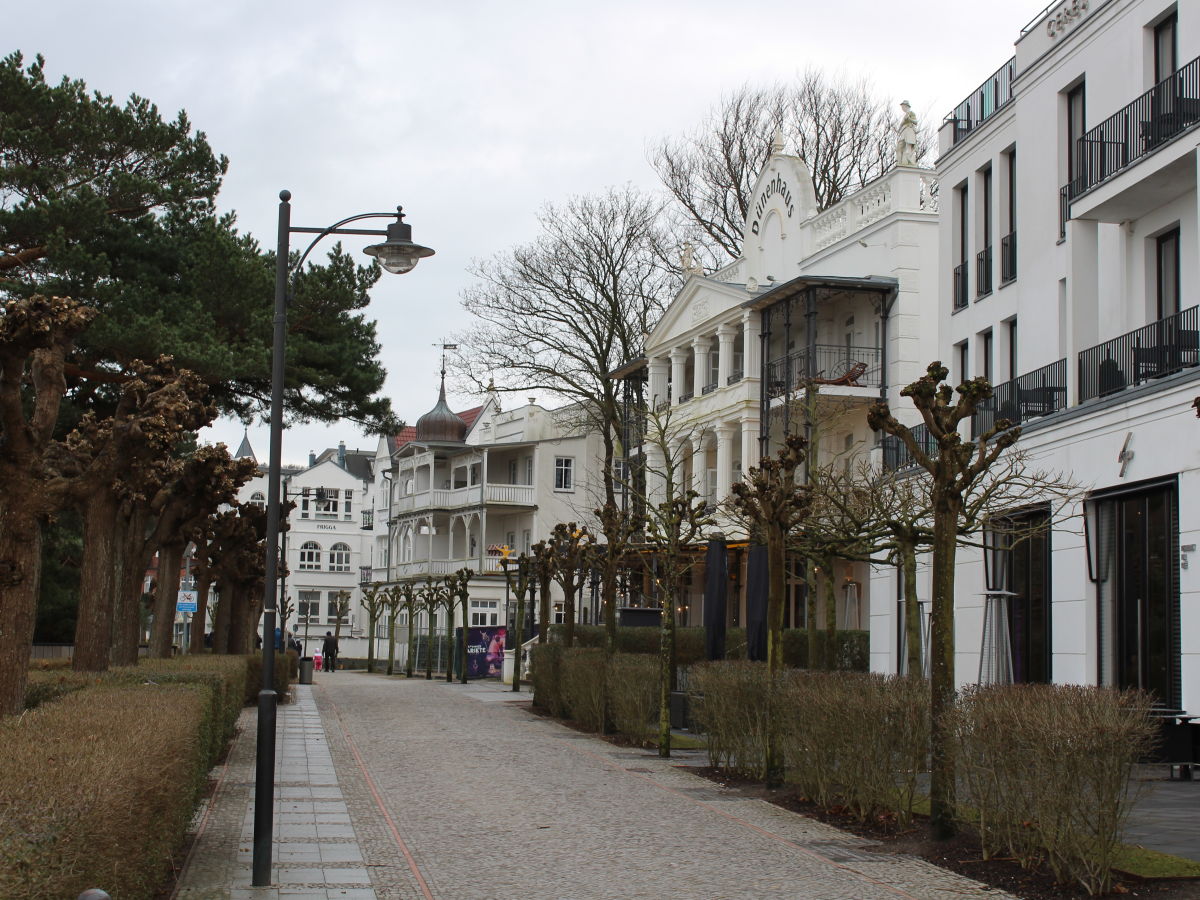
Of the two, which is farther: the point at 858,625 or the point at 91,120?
the point at 858,625

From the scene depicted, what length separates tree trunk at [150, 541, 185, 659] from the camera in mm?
23266

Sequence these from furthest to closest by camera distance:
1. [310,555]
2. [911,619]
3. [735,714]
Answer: [310,555], [911,619], [735,714]

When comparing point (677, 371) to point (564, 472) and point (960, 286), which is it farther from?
point (564, 472)

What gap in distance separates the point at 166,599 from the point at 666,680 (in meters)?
8.78

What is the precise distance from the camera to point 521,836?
12.3 metres

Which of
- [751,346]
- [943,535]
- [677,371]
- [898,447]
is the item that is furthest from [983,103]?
[677,371]

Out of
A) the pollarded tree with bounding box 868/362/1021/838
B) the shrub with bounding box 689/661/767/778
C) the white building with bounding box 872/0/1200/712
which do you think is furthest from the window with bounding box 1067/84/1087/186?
the pollarded tree with bounding box 868/362/1021/838

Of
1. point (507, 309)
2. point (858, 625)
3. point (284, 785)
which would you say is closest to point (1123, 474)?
point (284, 785)

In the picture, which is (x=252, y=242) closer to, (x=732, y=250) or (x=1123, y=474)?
(x=1123, y=474)

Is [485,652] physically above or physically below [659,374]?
below

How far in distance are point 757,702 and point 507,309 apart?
1286 inches

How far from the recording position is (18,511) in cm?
1237

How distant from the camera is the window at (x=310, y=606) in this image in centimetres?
9325

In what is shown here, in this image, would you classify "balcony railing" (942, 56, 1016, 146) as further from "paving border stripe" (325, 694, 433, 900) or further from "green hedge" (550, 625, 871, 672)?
"paving border stripe" (325, 694, 433, 900)
